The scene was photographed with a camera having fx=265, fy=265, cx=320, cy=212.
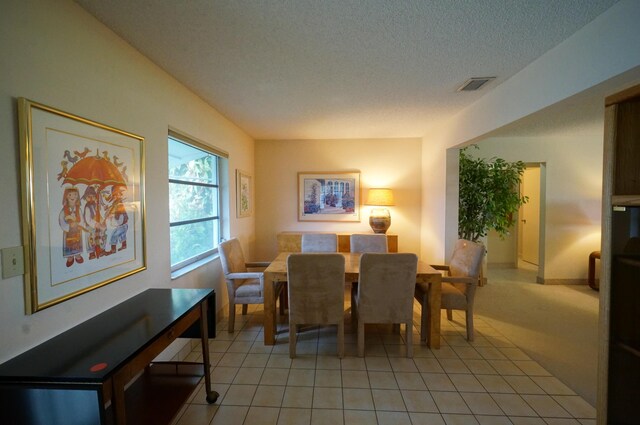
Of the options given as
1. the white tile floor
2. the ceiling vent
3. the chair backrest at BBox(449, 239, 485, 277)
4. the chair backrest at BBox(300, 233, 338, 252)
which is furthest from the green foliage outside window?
the chair backrest at BBox(449, 239, 485, 277)

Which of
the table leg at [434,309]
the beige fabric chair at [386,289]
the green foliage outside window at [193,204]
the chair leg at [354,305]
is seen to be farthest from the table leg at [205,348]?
the table leg at [434,309]

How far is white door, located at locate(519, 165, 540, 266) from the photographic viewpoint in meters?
5.38

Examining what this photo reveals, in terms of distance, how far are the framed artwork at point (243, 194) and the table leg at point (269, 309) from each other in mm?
1589

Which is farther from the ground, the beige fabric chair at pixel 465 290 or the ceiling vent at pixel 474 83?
the ceiling vent at pixel 474 83

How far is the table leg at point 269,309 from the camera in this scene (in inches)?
100

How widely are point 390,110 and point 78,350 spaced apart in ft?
10.7

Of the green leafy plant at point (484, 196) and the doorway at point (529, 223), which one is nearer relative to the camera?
the green leafy plant at point (484, 196)

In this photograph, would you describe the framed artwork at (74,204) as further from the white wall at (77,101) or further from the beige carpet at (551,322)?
the beige carpet at (551,322)

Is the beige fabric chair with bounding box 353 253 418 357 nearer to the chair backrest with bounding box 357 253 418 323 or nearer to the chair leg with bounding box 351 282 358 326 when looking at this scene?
the chair backrest with bounding box 357 253 418 323

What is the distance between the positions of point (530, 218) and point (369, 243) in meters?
4.25

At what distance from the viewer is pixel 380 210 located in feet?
14.1

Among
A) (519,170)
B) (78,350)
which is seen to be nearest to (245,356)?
(78,350)

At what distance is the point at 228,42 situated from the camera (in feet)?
5.77

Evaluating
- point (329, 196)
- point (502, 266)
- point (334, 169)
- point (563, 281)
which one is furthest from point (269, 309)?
point (502, 266)
